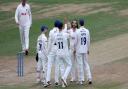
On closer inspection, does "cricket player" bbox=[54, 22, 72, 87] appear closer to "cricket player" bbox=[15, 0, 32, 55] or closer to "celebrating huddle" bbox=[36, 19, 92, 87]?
"celebrating huddle" bbox=[36, 19, 92, 87]

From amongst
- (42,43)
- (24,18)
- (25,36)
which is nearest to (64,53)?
(42,43)

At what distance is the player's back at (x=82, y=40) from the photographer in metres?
18.8

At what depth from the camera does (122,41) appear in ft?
84.3

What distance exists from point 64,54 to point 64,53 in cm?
3

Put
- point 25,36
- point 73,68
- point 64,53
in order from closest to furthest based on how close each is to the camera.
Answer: point 64,53
point 73,68
point 25,36

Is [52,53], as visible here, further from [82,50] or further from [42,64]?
[82,50]

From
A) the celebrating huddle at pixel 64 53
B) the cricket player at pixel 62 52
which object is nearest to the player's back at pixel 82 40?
the celebrating huddle at pixel 64 53

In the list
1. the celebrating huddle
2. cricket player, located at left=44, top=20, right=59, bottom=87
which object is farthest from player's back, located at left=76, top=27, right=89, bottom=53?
cricket player, located at left=44, top=20, right=59, bottom=87

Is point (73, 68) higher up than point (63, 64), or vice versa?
point (63, 64)

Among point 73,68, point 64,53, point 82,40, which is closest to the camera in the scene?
point 64,53

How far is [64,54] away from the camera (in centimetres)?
1845

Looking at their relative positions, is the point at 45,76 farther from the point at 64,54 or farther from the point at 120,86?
the point at 120,86

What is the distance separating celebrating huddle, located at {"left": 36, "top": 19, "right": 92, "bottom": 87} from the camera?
1850 cm

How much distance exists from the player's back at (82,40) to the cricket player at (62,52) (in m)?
0.45
